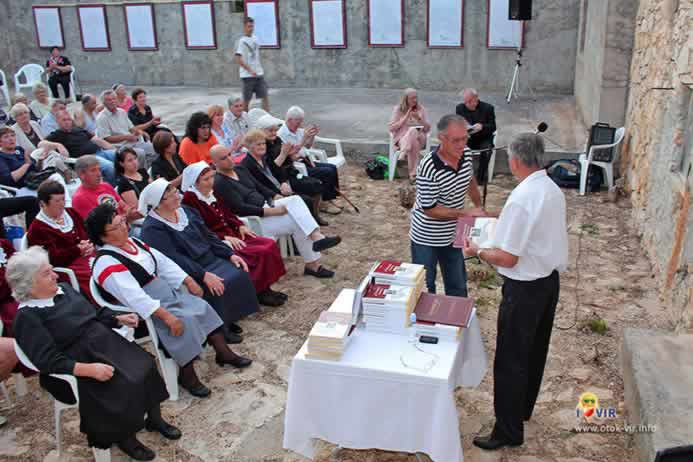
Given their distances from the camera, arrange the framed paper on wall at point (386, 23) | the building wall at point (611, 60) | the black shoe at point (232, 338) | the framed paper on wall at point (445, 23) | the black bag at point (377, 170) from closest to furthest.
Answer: the black shoe at point (232, 338) → the building wall at point (611, 60) → the black bag at point (377, 170) → the framed paper on wall at point (445, 23) → the framed paper on wall at point (386, 23)

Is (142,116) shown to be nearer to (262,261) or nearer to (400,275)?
(262,261)

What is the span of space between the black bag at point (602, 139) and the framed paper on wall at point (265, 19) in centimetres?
828

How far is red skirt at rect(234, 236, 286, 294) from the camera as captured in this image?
529 cm

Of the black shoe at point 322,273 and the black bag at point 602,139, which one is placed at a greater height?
the black bag at point 602,139

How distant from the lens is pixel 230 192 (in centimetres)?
574

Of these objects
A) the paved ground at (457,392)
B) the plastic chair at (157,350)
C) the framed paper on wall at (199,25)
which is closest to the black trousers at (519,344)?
the paved ground at (457,392)

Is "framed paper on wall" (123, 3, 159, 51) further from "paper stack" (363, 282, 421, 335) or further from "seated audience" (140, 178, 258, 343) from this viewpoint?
"paper stack" (363, 282, 421, 335)

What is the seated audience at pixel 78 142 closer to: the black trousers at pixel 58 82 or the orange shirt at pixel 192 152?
the orange shirt at pixel 192 152

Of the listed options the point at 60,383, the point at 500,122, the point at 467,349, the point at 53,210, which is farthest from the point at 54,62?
the point at 467,349

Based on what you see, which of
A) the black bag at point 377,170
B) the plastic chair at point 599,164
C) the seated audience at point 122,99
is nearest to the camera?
the plastic chair at point 599,164

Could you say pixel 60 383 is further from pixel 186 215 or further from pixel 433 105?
pixel 433 105

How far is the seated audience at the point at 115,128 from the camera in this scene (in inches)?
316

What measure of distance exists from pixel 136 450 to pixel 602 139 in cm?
657

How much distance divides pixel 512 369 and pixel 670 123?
137 inches
